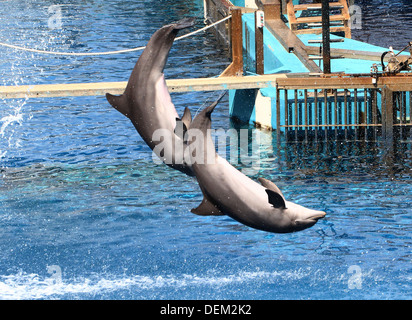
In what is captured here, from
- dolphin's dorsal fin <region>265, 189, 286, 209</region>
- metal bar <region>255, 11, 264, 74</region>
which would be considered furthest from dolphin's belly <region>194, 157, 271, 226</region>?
metal bar <region>255, 11, 264, 74</region>

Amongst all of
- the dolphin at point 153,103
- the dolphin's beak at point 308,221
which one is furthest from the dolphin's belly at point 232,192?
the dolphin's beak at point 308,221

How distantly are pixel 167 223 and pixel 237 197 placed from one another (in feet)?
14.1

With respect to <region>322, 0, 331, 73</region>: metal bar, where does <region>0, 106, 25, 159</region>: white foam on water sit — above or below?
below

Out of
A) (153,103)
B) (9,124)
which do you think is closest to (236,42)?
(9,124)

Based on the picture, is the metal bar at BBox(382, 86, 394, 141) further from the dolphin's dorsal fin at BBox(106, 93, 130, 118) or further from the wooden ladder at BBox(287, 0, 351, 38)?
the dolphin's dorsal fin at BBox(106, 93, 130, 118)

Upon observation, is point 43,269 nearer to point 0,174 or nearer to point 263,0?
point 0,174

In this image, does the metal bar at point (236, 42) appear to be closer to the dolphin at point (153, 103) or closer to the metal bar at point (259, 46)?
the metal bar at point (259, 46)

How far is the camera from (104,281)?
31.9ft

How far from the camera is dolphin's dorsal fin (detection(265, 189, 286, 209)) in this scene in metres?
7.11

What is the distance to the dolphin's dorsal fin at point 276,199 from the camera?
711 centimetres

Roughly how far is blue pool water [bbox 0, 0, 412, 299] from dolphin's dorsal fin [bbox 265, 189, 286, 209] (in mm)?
2191

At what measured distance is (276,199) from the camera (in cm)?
721

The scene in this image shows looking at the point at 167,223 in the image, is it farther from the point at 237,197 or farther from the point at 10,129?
the point at 10,129

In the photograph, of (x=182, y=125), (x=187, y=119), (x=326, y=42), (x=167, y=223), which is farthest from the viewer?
(x=326, y=42)
